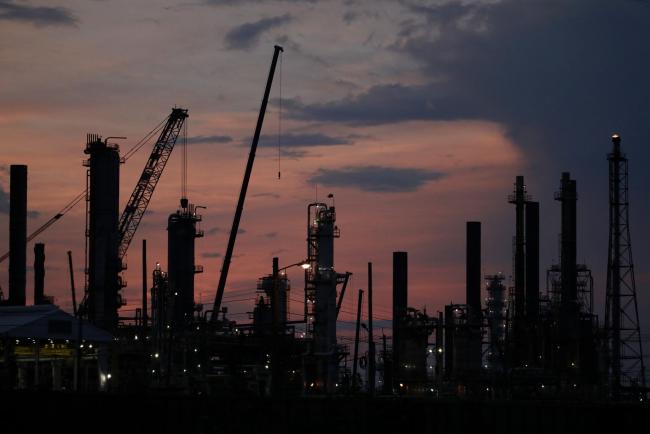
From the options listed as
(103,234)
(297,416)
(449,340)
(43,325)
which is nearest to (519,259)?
(449,340)

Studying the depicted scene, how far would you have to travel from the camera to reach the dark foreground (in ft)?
142

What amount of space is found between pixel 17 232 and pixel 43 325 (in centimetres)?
3107

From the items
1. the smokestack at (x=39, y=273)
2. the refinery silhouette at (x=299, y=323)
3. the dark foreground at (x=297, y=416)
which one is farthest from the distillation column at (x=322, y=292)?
the dark foreground at (x=297, y=416)

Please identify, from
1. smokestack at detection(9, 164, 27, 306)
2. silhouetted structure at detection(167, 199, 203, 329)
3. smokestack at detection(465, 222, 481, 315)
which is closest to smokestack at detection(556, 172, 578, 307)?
smokestack at detection(465, 222, 481, 315)

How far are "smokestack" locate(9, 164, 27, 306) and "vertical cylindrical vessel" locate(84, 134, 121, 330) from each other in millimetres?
6517

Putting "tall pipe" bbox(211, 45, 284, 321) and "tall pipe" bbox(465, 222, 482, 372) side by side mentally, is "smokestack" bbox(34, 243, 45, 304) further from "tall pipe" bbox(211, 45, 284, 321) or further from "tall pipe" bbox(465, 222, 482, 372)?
"tall pipe" bbox(465, 222, 482, 372)

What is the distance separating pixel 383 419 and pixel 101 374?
3719cm

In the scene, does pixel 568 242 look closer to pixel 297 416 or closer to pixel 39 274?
pixel 39 274

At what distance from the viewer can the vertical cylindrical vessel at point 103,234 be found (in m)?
99.9

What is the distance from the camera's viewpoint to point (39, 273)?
115 meters

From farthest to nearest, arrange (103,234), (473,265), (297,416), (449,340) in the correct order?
(449,340)
(473,265)
(103,234)
(297,416)

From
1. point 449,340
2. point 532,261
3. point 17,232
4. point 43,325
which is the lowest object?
point 449,340

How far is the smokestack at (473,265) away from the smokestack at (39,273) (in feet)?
144

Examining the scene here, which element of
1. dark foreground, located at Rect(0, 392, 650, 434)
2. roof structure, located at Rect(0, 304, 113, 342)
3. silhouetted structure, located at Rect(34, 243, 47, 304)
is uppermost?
silhouetted structure, located at Rect(34, 243, 47, 304)
